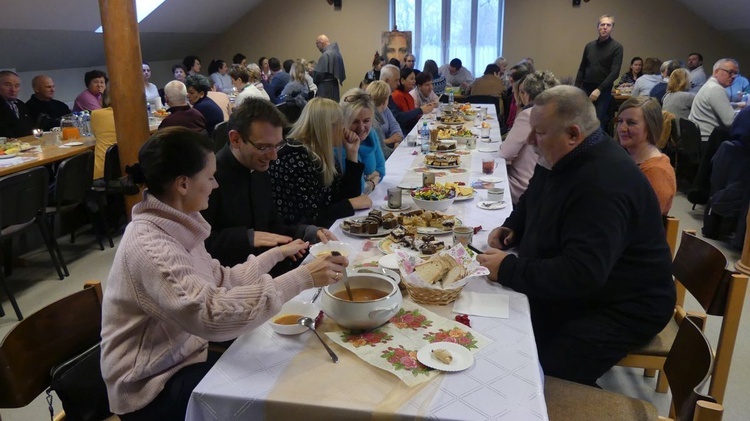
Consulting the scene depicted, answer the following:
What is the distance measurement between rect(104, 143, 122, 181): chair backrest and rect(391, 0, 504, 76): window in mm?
7678

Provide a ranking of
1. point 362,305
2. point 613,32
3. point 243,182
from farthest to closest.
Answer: point 613,32 < point 243,182 < point 362,305

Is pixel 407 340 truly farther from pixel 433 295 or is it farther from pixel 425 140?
pixel 425 140

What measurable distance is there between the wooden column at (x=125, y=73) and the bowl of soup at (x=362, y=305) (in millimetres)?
3278

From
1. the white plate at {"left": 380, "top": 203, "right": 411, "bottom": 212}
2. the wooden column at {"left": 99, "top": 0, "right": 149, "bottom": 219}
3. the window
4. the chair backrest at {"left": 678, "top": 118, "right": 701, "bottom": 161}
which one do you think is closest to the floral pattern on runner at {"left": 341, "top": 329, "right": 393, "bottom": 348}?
the white plate at {"left": 380, "top": 203, "right": 411, "bottom": 212}

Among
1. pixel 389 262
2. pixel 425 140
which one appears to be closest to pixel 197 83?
pixel 425 140

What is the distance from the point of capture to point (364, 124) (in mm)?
2850

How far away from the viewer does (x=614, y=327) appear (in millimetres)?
1688

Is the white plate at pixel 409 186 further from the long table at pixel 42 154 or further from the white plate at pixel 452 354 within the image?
the long table at pixel 42 154

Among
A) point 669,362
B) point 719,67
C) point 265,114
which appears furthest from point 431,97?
point 669,362

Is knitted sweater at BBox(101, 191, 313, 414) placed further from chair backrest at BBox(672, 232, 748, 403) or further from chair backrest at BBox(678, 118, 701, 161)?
chair backrest at BBox(678, 118, 701, 161)

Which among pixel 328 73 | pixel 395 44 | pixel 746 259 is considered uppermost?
pixel 395 44

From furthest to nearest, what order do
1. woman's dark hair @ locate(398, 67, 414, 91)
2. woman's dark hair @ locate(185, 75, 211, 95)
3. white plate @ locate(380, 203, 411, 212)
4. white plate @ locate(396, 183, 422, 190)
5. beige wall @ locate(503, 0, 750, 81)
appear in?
1. beige wall @ locate(503, 0, 750, 81)
2. woman's dark hair @ locate(398, 67, 414, 91)
3. woman's dark hair @ locate(185, 75, 211, 95)
4. white plate @ locate(396, 183, 422, 190)
5. white plate @ locate(380, 203, 411, 212)

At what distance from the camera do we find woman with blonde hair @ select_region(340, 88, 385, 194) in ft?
9.21

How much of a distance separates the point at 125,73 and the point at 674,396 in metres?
4.06
